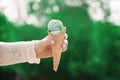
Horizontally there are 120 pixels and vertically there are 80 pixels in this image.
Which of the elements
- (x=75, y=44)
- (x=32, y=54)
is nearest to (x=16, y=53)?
(x=32, y=54)

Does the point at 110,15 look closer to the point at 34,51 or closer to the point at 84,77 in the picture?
the point at 84,77

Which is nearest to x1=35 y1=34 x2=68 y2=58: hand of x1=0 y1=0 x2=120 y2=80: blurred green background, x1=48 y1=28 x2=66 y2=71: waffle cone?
x1=48 y1=28 x2=66 y2=71: waffle cone

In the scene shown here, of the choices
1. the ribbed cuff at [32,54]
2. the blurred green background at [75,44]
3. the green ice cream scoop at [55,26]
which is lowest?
the blurred green background at [75,44]

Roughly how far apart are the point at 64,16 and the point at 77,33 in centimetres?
34

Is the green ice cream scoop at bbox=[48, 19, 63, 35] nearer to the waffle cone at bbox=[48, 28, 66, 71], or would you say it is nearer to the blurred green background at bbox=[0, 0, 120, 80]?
the waffle cone at bbox=[48, 28, 66, 71]

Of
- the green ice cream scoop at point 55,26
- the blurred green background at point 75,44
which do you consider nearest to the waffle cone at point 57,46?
the green ice cream scoop at point 55,26

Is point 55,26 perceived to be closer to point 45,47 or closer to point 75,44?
point 45,47

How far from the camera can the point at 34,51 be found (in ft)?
4.89

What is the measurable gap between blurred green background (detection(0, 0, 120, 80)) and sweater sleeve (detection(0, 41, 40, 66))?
603cm

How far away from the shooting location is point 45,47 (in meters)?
1.48

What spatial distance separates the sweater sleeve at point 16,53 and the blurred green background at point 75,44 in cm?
603

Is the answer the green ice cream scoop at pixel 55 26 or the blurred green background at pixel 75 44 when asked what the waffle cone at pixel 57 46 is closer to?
the green ice cream scoop at pixel 55 26

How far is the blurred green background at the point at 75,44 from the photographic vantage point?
771cm

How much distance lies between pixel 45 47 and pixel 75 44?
6.39 metres
